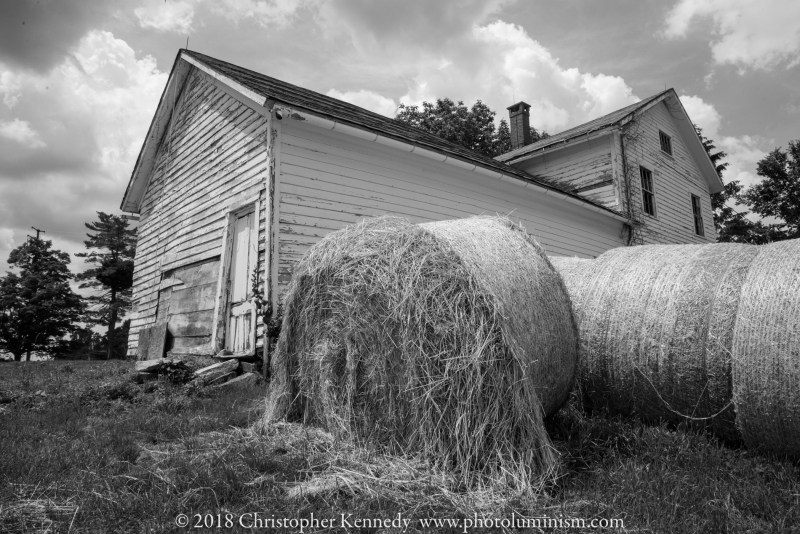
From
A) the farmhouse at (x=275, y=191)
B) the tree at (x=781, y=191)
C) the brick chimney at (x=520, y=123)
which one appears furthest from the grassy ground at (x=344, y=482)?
the tree at (x=781, y=191)

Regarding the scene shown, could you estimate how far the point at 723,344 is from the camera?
10.5 feet

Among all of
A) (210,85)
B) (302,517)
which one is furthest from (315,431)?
(210,85)

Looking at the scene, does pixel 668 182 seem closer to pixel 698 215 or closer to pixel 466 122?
pixel 698 215

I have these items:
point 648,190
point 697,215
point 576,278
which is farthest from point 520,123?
point 576,278

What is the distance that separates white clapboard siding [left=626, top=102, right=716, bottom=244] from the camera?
589 inches

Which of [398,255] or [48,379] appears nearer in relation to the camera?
[398,255]

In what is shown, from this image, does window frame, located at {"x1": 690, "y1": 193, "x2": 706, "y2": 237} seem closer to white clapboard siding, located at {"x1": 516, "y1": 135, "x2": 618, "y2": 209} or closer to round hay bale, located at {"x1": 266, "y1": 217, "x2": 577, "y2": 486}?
white clapboard siding, located at {"x1": 516, "y1": 135, "x2": 618, "y2": 209}

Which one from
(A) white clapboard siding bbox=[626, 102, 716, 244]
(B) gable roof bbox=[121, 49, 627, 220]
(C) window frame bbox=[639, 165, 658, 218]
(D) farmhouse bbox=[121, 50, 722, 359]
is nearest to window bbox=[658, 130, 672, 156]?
(A) white clapboard siding bbox=[626, 102, 716, 244]

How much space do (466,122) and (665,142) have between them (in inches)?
522

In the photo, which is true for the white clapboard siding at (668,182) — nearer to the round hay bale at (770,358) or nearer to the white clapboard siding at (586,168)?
the white clapboard siding at (586,168)

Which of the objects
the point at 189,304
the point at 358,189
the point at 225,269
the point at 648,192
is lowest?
the point at 189,304

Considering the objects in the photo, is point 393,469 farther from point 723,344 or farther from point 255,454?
point 723,344

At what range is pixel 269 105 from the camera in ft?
24.4

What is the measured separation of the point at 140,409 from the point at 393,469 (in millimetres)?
3187
